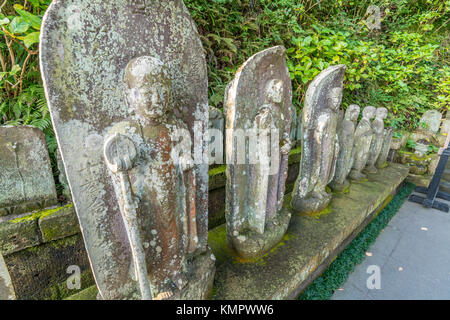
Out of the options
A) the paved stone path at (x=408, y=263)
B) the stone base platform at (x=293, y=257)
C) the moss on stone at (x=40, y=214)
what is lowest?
the paved stone path at (x=408, y=263)

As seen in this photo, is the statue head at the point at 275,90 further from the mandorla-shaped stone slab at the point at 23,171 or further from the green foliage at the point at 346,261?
the green foliage at the point at 346,261

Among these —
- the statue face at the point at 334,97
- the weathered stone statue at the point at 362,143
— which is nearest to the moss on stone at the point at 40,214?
the statue face at the point at 334,97

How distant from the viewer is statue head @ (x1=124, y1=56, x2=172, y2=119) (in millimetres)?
1094

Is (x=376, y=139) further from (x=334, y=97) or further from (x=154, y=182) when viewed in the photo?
(x=154, y=182)

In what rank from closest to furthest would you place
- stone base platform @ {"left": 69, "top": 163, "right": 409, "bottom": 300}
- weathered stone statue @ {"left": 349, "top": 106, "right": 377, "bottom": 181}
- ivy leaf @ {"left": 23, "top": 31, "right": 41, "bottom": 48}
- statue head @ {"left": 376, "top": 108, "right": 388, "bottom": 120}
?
ivy leaf @ {"left": 23, "top": 31, "right": 41, "bottom": 48}
stone base platform @ {"left": 69, "top": 163, "right": 409, "bottom": 300}
weathered stone statue @ {"left": 349, "top": 106, "right": 377, "bottom": 181}
statue head @ {"left": 376, "top": 108, "right": 388, "bottom": 120}

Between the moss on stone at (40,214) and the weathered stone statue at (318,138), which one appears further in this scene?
the weathered stone statue at (318,138)

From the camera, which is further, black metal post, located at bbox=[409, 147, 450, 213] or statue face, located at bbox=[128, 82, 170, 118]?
black metal post, located at bbox=[409, 147, 450, 213]

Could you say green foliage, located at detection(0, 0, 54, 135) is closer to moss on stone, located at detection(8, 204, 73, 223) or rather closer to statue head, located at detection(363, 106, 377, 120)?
moss on stone, located at detection(8, 204, 73, 223)

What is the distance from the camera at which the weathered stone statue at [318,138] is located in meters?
2.49

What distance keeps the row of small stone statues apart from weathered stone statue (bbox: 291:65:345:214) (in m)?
0.83

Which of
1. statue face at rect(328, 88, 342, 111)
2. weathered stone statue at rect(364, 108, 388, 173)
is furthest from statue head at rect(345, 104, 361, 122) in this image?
weathered stone statue at rect(364, 108, 388, 173)

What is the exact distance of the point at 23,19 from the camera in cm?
152

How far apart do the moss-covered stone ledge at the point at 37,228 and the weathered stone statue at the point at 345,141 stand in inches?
131

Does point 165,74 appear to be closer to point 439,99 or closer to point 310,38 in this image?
point 310,38
